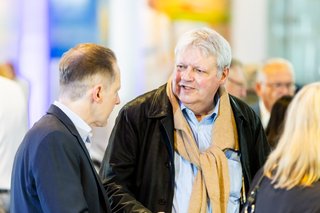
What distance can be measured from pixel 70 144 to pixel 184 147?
2.32ft

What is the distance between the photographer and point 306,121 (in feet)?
7.82

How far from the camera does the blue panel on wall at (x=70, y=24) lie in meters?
5.50

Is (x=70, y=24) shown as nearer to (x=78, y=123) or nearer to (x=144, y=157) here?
(x=144, y=157)

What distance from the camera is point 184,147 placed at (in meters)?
3.03

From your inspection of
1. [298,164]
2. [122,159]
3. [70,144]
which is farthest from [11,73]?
[298,164]

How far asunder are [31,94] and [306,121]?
10.0 ft

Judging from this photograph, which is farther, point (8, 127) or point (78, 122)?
point (8, 127)

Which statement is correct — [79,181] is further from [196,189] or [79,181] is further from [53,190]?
[196,189]

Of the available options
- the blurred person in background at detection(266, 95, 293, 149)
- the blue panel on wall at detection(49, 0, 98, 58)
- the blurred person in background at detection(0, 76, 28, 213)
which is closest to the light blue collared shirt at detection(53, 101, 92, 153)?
the blurred person in background at detection(0, 76, 28, 213)

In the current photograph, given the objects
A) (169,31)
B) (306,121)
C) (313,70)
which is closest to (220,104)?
(306,121)

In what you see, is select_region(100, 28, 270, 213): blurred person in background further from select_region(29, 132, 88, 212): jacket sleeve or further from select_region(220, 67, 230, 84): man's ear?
select_region(29, 132, 88, 212): jacket sleeve

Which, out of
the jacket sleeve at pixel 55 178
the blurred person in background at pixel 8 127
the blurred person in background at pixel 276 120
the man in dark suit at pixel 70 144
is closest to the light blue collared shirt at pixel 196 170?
the man in dark suit at pixel 70 144

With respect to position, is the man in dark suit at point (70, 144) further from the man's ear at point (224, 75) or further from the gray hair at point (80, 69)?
the man's ear at point (224, 75)

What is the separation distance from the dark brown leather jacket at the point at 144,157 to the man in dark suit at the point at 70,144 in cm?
36
